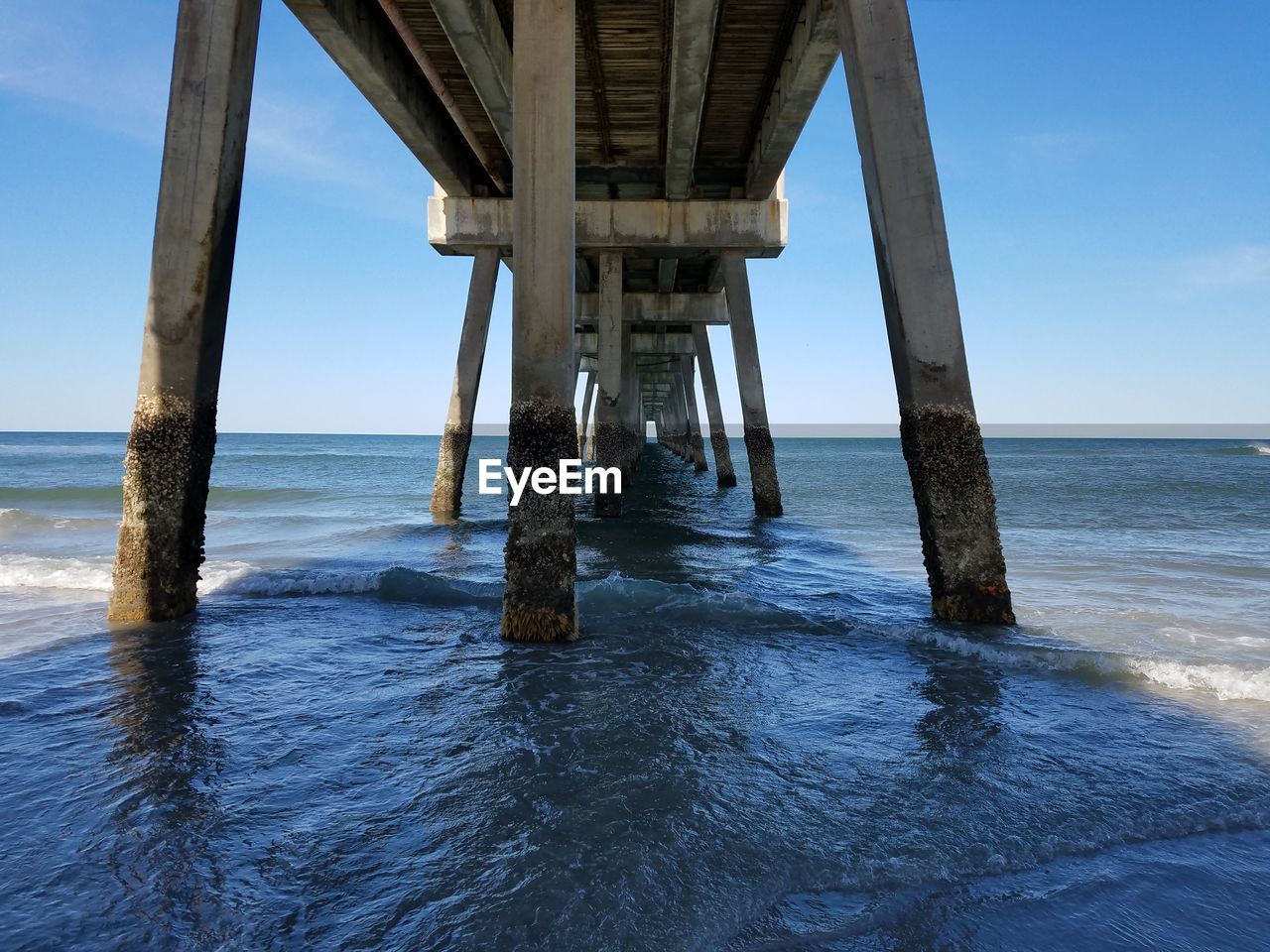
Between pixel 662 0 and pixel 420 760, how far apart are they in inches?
346

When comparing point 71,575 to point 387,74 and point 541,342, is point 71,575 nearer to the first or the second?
point 541,342

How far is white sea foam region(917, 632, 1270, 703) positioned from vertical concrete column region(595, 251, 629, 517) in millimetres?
10410

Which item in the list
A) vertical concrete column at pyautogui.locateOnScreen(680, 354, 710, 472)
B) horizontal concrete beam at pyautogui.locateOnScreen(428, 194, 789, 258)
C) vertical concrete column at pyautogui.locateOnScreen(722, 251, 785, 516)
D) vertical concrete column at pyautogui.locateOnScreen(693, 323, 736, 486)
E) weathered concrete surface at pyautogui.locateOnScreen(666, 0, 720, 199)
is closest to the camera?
weathered concrete surface at pyautogui.locateOnScreen(666, 0, 720, 199)

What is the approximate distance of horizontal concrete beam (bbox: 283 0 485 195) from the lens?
852 centimetres

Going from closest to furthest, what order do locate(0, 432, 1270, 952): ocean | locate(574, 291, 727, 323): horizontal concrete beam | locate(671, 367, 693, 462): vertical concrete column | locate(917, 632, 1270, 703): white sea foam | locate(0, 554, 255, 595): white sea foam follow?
A: locate(0, 432, 1270, 952): ocean → locate(917, 632, 1270, 703): white sea foam → locate(0, 554, 255, 595): white sea foam → locate(574, 291, 727, 323): horizontal concrete beam → locate(671, 367, 693, 462): vertical concrete column

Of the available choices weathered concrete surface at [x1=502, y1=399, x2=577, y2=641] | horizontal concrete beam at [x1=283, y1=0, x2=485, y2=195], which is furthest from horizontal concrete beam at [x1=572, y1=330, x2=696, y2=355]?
weathered concrete surface at [x1=502, y1=399, x2=577, y2=641]

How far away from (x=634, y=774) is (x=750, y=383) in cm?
1390

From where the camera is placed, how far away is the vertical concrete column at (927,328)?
576 cm

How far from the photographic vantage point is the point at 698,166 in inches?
586

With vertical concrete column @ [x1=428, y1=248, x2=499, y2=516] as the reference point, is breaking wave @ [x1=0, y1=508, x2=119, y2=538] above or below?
below

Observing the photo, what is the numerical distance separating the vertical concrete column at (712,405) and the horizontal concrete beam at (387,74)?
13.2 m

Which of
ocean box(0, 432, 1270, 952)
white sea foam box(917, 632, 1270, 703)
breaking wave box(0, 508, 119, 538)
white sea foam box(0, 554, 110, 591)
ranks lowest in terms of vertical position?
breaking wave box(0, 508, 119, 538)

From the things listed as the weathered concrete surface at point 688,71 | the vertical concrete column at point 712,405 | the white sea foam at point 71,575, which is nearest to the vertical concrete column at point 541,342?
the weathered concrete surface at point 688,71

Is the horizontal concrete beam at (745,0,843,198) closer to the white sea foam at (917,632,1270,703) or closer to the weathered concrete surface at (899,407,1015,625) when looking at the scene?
the weathered concrete surface at (899,407,1015,625)
